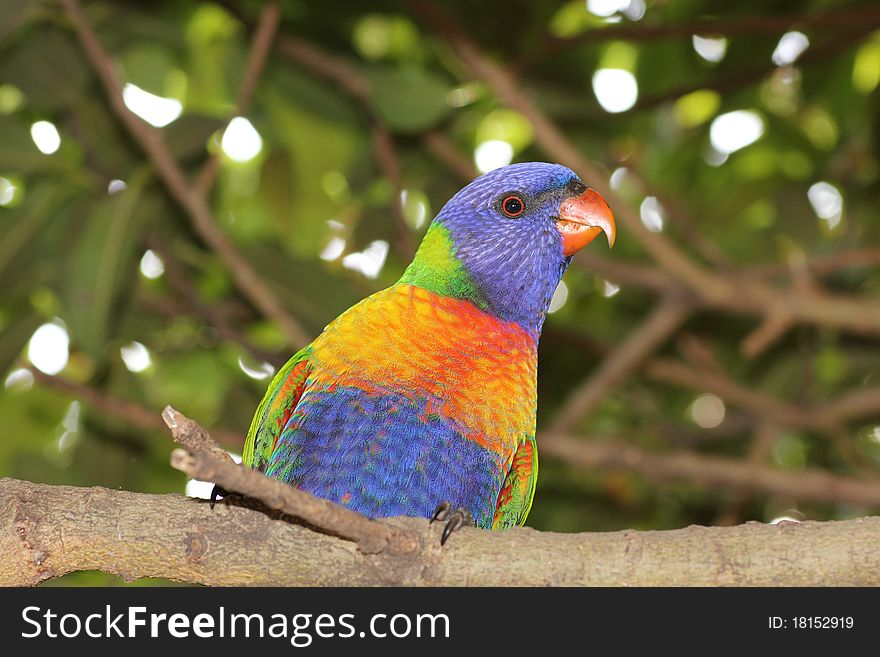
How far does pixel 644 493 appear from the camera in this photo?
593 centimetres

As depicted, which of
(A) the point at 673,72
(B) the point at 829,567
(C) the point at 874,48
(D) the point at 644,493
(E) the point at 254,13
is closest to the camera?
(B) the point at 829,567

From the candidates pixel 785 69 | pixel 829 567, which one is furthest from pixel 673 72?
pixel 829 567

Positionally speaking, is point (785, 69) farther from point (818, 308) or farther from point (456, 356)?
point (456, 356)

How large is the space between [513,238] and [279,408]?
82cm

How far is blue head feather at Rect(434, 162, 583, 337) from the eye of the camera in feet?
8.55

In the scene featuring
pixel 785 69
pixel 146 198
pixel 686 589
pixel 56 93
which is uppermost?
pixel 785 69

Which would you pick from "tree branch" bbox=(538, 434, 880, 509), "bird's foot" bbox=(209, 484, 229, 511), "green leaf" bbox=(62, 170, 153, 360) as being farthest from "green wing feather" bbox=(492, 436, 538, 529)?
"green leaf" bbox=(62, 170, 153, 360)

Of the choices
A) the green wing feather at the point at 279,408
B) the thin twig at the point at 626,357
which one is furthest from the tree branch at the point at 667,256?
the green wing feather at the point at 279,408

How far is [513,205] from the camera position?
2742 mm

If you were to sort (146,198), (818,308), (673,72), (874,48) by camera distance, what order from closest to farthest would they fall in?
(146,198)
(818,308)
(673,72)
(874,48)

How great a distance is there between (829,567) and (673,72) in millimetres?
3663

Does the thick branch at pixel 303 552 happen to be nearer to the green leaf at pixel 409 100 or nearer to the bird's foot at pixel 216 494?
the bird's foot at pixel 216 494

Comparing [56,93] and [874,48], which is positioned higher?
[874,48]

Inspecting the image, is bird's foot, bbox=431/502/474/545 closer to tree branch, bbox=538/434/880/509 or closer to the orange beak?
the orange beak
